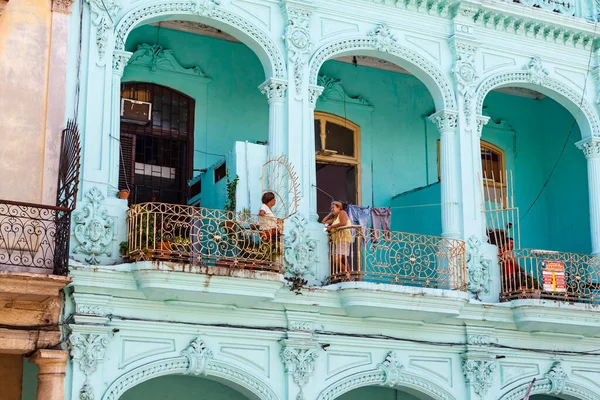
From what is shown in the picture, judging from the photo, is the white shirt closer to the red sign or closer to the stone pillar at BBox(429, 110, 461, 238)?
the stone pillar at BBox(429, 110, 461, 238)

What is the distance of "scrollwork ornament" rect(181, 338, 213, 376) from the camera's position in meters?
12.1

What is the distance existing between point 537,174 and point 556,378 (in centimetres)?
455

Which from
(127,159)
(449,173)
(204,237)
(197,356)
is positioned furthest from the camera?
(127,159)

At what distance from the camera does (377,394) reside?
1495 centimetres

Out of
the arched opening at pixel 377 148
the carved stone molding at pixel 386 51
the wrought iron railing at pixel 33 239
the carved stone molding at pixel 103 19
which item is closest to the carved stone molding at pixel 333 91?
the arched opening at pixel 377 148

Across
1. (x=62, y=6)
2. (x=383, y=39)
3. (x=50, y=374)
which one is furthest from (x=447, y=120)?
(x=50, y=374)

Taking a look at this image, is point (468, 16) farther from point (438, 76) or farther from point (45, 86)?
point (45, 86)

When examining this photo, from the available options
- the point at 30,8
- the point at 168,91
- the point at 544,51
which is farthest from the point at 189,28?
the point at 544,51

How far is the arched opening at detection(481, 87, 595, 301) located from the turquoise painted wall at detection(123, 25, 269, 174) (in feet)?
13.5

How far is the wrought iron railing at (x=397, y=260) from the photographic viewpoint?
13.0 meters

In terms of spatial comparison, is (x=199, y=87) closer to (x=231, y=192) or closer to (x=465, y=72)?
(x=231, y=192)

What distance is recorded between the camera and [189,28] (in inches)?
599

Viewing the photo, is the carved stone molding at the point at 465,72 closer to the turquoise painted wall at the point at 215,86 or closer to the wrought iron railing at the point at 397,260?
the wrought iron railing at the point at 397,260

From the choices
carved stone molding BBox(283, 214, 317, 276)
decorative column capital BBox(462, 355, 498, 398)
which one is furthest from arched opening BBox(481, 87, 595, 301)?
carved stone molding BBox(283, 214, 317, 276)
